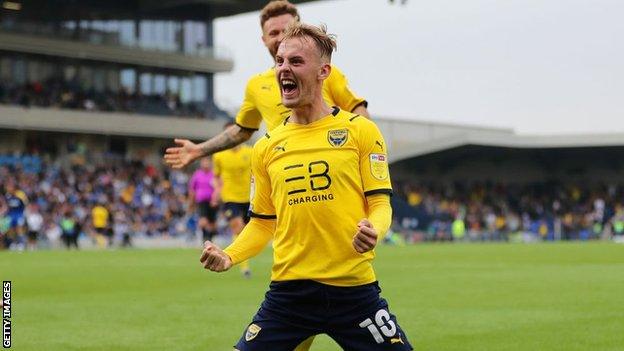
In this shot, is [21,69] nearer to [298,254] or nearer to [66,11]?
[66,11]

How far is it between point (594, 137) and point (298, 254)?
53.6 m

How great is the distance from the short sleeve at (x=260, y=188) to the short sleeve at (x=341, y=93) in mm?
2642

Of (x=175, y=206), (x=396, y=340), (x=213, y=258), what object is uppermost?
(x=213, y=258)

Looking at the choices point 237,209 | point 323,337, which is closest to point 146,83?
point 237,209

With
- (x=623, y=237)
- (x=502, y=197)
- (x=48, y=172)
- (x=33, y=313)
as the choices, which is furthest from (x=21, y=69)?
(x=33, y=313)

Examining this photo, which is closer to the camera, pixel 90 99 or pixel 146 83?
pixel 90 99

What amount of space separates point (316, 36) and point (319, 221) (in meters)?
0.92

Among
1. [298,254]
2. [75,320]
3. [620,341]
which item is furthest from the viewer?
[75,320]

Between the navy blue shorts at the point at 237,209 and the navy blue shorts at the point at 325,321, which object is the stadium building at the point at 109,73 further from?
the navy blue shorts at the point at 325,321

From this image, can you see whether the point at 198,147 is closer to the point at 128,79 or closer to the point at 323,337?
the point at 323,337

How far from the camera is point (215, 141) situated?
869 cm

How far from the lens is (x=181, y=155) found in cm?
771

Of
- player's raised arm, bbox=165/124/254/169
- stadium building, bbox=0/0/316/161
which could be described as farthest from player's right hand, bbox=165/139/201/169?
stadium building, bbox=0/0/316/161

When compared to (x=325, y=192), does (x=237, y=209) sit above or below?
below
